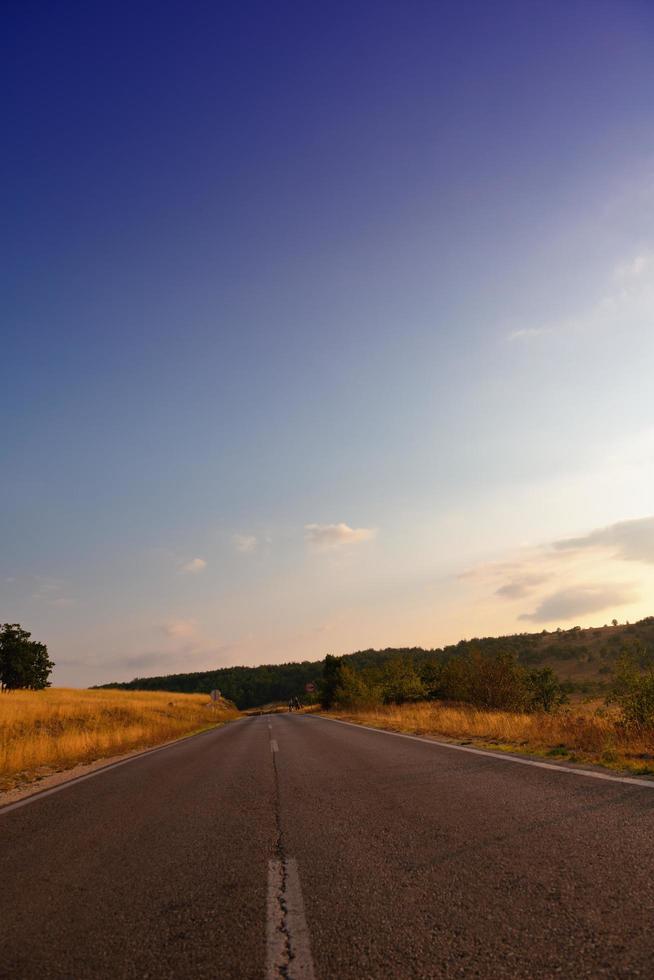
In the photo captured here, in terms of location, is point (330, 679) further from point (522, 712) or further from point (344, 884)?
point (344, 884)

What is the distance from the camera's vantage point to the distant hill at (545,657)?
173 ft

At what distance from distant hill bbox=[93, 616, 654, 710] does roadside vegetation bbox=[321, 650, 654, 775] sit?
5.05ft

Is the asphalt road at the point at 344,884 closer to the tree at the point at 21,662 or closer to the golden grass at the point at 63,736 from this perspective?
the golden grass at the point at 63,736

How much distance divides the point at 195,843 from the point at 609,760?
5.79m

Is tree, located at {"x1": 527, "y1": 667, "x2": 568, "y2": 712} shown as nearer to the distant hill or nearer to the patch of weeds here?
the distant hill

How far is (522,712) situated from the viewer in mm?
24062

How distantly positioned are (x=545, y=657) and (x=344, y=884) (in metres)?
71.4

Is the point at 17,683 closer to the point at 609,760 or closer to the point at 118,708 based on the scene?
the point at 118,708

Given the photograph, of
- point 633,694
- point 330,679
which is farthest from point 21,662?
point 633,694

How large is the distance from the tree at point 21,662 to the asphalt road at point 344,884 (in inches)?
2805

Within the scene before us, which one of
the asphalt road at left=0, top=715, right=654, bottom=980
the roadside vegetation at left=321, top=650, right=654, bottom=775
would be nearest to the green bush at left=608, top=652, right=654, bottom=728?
the roadside vegetation at left=321, top=650, right=654, bottom=775

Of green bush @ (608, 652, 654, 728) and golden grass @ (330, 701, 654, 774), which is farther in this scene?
green bush @ (608, 652, 654, 728)

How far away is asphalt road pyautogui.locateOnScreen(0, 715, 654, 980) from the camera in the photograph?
8.80ft

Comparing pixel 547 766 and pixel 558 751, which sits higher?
pixel 547 766
